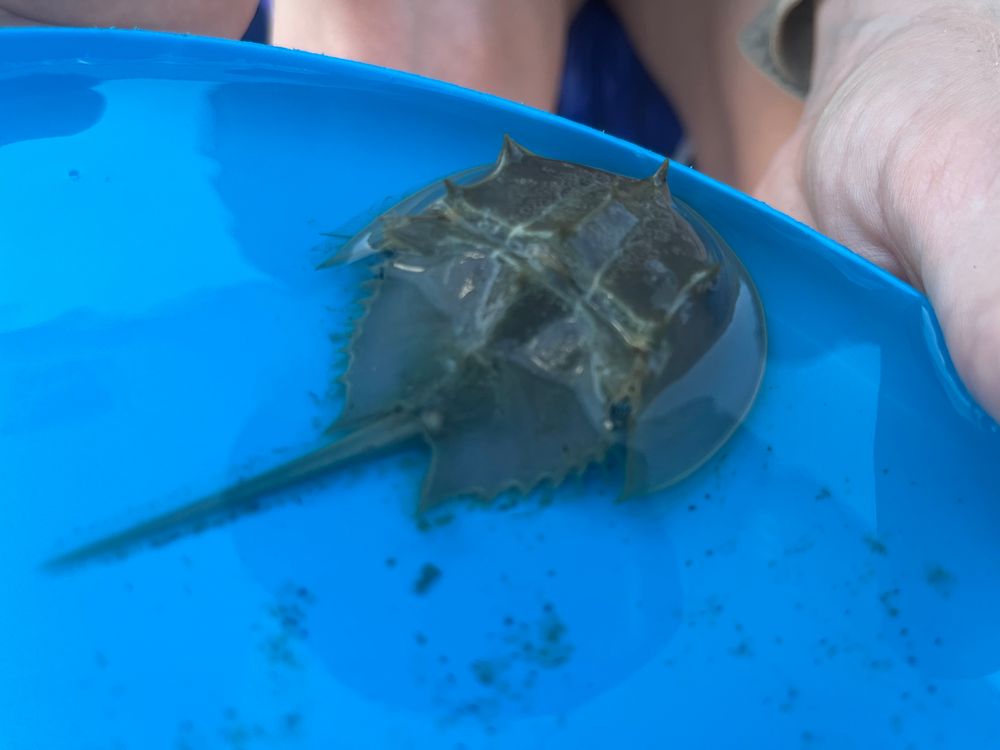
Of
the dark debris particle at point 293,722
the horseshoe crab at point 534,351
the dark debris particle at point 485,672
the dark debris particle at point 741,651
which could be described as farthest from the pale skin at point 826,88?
the dark debris particle at point 293,722

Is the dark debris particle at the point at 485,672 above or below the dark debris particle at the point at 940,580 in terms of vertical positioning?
below

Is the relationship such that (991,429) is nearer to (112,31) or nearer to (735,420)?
(735,420)

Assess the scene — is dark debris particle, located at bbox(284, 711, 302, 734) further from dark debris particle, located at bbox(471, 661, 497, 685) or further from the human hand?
the human hand

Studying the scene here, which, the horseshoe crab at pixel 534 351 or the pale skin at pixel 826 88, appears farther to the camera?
the pale skin at pixel 826 88

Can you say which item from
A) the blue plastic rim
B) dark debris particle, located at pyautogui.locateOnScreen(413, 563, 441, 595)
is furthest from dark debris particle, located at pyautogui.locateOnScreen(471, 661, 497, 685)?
dark debris particle, located at pyautogui.locateOnScreen(413, 563, 441, 595)

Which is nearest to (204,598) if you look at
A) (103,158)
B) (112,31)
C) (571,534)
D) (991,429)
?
(571,534)

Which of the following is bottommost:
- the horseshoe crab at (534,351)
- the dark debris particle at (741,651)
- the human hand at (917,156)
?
the dark debris particle at (741,651)

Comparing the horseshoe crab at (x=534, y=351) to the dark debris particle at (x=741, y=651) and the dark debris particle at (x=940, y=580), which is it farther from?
the dark debris particle at (x=940, y=580)

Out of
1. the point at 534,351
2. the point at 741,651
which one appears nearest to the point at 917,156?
the point at 534,351
